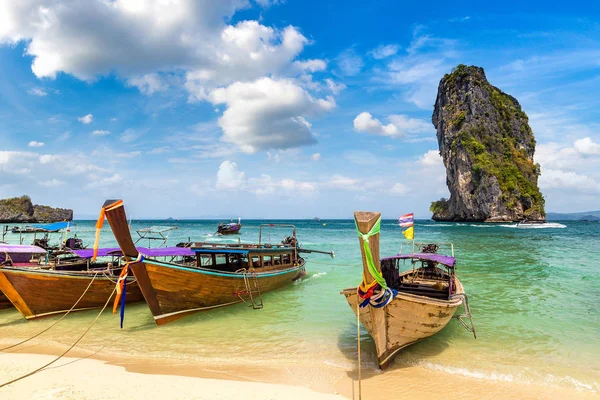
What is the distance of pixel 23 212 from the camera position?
95.7 meters

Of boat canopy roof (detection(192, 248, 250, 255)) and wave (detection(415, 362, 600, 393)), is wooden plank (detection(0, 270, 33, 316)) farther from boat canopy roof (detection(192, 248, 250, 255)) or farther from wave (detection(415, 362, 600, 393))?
wave (detection(415, 362, 600, 393))

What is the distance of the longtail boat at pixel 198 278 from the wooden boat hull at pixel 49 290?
8.92 feet

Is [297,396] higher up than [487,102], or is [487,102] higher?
[487,102]

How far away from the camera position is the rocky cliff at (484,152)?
80125mm

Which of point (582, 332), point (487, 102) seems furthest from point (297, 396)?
point (487, 102)

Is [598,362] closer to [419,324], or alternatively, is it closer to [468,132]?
[419,324]

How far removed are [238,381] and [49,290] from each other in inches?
332

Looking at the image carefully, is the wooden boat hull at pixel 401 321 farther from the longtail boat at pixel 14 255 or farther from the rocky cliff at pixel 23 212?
the rocky cliff at pixel 23 212

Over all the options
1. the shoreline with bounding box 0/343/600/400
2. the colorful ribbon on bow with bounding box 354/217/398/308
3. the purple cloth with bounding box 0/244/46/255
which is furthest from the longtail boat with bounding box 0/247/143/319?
the colorful ribbon on bow with bounding box 354/217/398/308

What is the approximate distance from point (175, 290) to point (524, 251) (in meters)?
32.4

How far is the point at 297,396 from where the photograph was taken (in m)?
6.50

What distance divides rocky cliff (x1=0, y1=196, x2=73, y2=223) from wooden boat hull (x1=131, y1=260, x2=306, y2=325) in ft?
318

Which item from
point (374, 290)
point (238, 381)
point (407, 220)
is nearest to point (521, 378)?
point (374, 290)

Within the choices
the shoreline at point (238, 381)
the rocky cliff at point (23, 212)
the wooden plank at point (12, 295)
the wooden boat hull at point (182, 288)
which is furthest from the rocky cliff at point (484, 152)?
the rocky cliff at point (23, 212)
